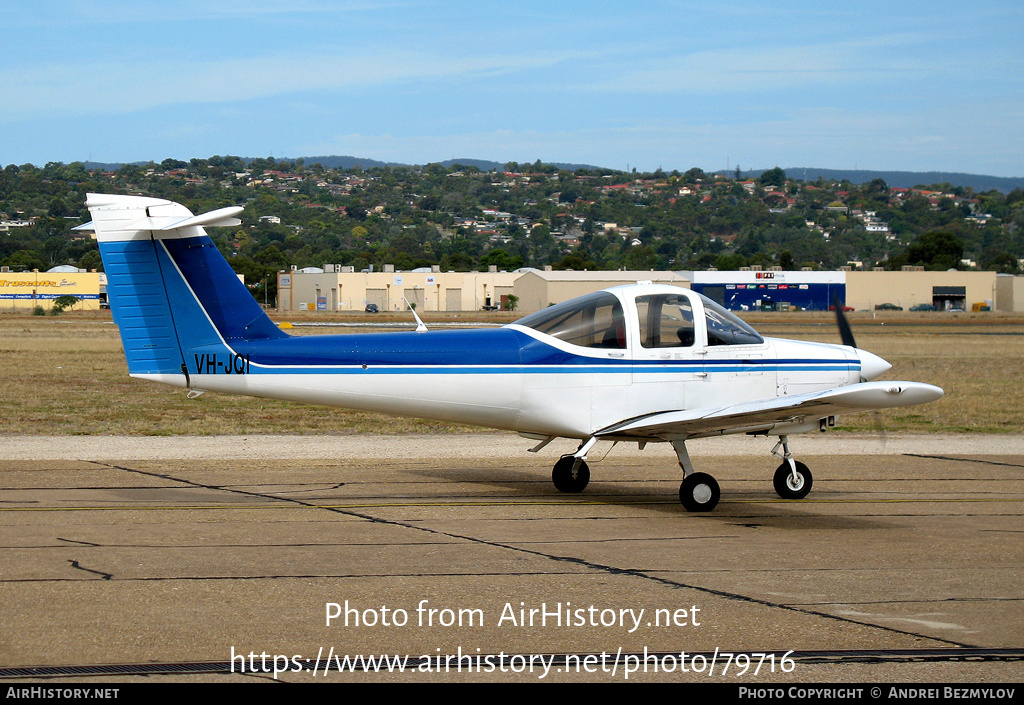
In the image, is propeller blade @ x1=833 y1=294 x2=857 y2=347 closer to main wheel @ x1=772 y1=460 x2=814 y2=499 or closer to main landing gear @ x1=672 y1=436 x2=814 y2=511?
main landing gear @ x1=672 y1=436 x2=814 y2=511

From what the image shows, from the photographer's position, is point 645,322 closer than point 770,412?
No

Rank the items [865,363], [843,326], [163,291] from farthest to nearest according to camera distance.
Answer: [865,363] < [843,326] < [163,291]

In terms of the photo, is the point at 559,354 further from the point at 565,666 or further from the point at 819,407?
the point at 565,666

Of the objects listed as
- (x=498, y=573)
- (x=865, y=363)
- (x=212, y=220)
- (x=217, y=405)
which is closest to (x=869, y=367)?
(x=865, y=363)

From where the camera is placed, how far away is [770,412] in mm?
10586

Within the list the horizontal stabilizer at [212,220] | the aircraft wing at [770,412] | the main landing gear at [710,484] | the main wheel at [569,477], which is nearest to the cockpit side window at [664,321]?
the aircraft wing at [770,412]

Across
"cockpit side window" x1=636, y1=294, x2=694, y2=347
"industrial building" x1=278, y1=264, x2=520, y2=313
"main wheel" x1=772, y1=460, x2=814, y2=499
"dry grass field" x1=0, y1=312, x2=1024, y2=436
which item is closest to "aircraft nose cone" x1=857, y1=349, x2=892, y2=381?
"dry grass field" x1=0, y1=312, x2=1024, y2=436

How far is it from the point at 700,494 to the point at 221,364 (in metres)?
5.15

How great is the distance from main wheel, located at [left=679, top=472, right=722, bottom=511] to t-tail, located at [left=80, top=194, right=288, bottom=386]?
4.83 metres

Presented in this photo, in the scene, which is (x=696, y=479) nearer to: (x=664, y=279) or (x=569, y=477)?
(x=569, y=477)

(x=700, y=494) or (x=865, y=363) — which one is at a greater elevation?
(x=865, y=363)

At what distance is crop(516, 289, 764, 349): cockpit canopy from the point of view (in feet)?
37.8

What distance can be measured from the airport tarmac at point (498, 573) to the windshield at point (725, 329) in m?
1.83
